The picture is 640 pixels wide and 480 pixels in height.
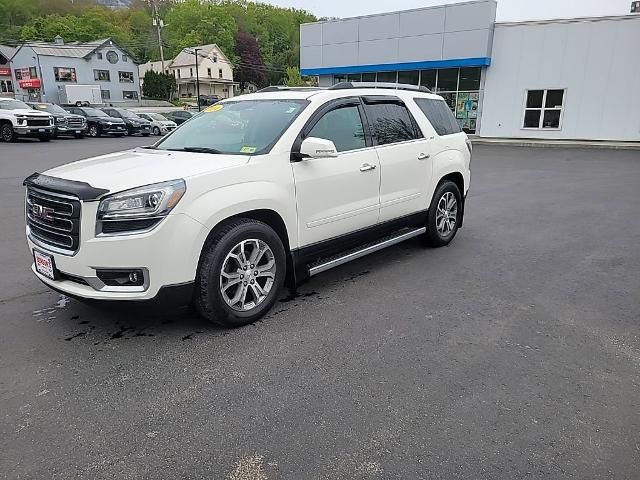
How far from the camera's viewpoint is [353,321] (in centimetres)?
408

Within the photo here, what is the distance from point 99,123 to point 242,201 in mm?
26940

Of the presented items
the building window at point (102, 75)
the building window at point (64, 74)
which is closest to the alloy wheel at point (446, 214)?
the building window at point (64, 74)

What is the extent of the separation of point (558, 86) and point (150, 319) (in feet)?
73.2

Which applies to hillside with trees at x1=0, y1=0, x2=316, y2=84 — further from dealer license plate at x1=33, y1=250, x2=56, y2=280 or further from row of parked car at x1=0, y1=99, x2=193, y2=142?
dealer license plate at x1=33, y1=250, x2=56, y2=280

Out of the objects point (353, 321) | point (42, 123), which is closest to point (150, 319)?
point (353, 321)

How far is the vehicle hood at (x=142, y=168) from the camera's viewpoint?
351 cm

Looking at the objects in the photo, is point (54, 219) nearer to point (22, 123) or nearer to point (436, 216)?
point (436, 216)

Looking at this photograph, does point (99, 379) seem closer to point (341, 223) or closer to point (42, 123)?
point (341, 223)

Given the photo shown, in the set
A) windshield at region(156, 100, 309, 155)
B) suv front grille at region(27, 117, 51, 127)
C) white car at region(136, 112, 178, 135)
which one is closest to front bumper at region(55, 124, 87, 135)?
suv front grille at region(27, 117, 51, 127)

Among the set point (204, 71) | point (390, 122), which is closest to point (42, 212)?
point (390, 122)

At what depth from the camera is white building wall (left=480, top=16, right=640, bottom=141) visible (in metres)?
20.2

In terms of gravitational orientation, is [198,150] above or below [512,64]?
below

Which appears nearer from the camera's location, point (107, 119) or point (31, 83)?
point (107, 119)

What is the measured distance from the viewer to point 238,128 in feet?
15.0
